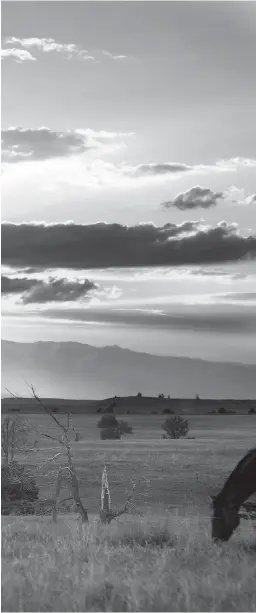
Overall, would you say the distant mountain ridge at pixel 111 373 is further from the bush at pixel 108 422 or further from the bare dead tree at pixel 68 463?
the bush at pixel 108 422

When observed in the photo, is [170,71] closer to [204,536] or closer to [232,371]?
[232,371]

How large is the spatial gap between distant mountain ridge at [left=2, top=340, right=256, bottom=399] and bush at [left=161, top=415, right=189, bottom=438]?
31.2 inches

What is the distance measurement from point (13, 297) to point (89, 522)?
2.44m

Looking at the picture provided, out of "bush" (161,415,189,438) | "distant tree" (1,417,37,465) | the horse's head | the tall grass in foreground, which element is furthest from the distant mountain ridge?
the tall grass in foreground

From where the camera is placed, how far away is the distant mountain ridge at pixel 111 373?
26.1 feet

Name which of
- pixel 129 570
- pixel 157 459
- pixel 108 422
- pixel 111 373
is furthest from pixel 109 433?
pixel 129 570

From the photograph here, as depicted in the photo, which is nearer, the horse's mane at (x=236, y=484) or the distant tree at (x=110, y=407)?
the horse's mane at (x=236, y=484)

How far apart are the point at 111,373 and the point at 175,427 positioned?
4.60ft

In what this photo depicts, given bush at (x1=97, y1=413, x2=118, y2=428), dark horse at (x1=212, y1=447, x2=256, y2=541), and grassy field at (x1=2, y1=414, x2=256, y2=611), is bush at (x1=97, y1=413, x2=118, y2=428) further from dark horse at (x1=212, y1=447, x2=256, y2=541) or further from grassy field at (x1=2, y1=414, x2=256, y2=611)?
dark horse at (x1=212, y1=447, x2=256, y2=541)

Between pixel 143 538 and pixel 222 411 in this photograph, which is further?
pixel 222 411

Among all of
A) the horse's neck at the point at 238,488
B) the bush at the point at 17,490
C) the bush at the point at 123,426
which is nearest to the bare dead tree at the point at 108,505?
the bush at the point at 123,426

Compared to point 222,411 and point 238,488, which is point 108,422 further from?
point 238,488

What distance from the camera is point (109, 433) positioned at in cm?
869

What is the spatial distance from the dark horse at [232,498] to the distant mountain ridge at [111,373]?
A: 83 cm
